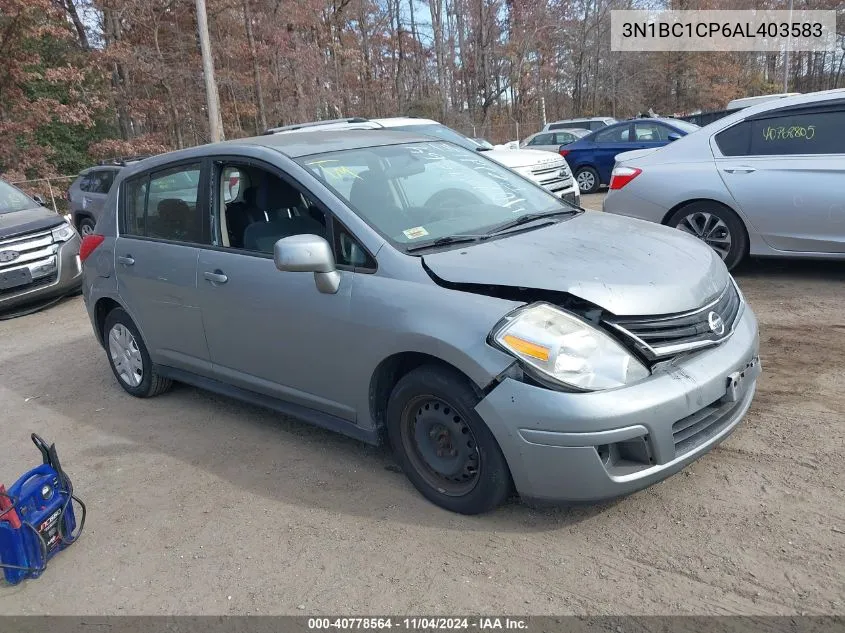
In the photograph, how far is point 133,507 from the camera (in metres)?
3.69

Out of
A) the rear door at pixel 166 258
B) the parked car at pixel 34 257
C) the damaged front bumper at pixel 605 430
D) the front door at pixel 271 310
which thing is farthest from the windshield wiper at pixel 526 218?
the parked car at pixel 34 257

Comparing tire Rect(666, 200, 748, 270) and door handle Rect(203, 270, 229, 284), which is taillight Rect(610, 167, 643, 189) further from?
door handle Rect(203, 270, 229, 284)

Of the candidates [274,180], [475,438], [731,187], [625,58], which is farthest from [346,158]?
[625,58]

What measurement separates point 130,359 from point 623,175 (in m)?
4.94

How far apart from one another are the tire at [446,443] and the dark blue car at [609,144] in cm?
1290

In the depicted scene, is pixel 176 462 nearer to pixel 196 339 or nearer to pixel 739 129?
pixel 196 339

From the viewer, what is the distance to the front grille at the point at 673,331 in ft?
9.57

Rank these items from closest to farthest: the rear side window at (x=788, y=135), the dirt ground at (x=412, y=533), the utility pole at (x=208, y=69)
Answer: the dirt ground at (x=412, y=533) → the rear side window at (x=788, y=135) → the utility pole at (x=208, y=69)

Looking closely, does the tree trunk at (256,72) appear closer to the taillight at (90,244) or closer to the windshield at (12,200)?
the windshield at (12,200)

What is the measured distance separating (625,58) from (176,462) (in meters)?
47.2

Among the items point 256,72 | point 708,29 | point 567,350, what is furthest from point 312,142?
point 708,29

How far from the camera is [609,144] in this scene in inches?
608

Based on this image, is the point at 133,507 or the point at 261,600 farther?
the point at 133,507

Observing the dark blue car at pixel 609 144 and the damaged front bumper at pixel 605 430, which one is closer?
the damaged front bumper at pixel 605 430
